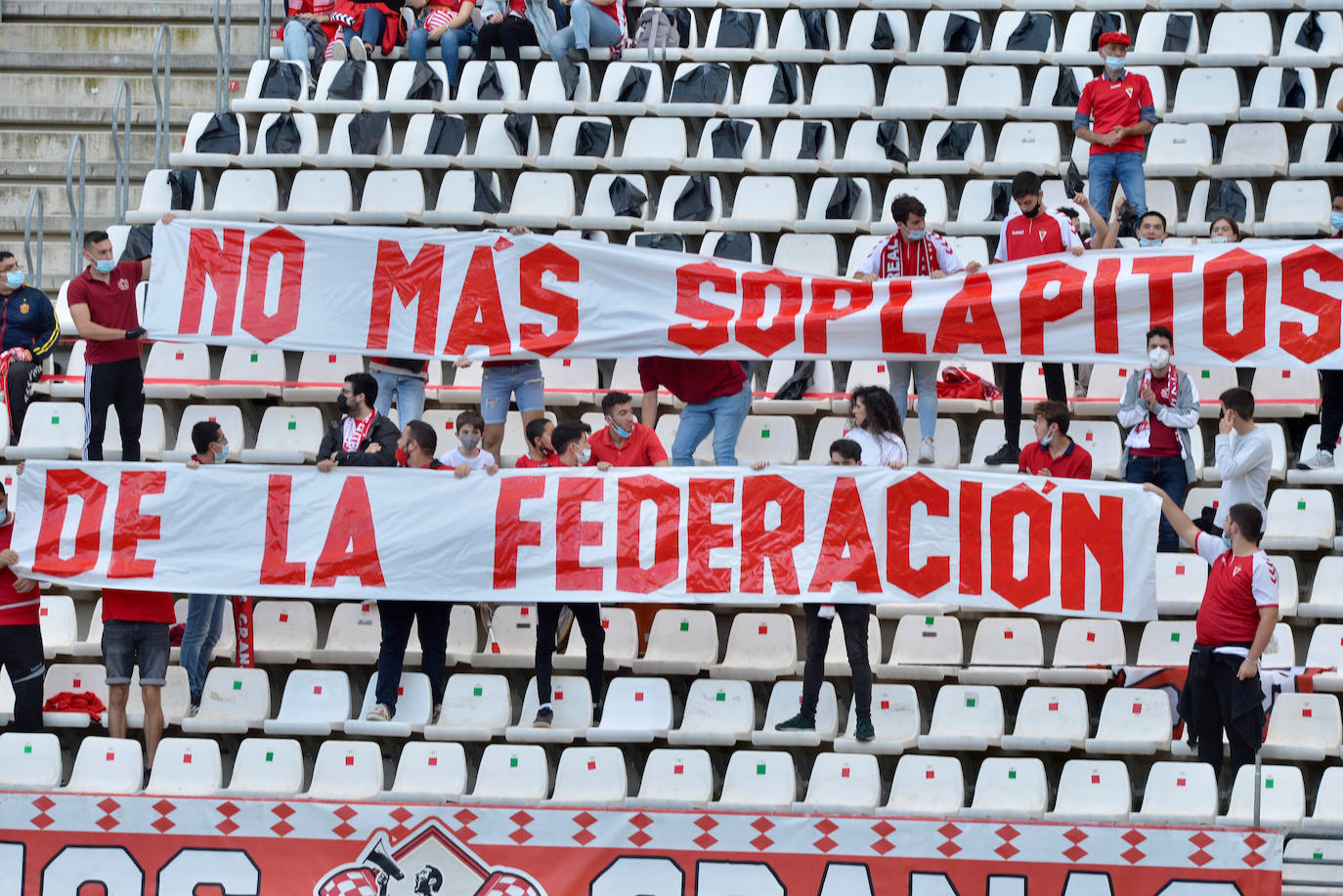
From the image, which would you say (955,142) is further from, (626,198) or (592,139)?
(592,139)

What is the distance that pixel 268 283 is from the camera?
1084 centimetres

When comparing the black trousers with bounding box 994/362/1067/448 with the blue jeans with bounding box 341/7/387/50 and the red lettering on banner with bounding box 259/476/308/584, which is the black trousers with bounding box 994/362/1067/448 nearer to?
the red lettering on banner with bounding box 259/476/308/584

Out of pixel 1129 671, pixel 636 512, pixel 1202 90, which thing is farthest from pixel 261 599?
pixel 1202 90

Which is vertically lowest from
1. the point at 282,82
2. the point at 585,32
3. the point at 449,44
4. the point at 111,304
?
the point at 111,304

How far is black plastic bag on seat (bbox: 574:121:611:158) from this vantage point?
46.3 ft

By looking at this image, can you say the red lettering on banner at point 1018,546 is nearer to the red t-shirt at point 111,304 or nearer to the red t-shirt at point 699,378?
the red t-shirt at point 699,378

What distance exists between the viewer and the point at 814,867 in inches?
353

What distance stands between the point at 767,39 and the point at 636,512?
6.34 m

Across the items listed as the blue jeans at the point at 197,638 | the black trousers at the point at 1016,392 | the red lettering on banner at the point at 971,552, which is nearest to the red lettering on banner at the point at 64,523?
the blue jeans at the point at 197,638

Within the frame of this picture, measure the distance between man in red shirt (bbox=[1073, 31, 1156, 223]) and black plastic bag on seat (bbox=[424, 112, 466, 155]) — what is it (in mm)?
4147

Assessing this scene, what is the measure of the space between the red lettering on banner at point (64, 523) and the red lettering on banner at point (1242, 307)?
18.0 ft

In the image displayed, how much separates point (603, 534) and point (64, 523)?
267cm

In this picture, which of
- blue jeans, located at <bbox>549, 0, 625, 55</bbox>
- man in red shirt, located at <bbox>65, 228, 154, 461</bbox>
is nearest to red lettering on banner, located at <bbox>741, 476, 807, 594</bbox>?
man in red shirt, located at <bbox>65, 228, 154, 461</bbox>

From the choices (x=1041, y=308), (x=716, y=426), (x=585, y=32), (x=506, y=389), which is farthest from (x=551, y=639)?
(x=585, y=32)
